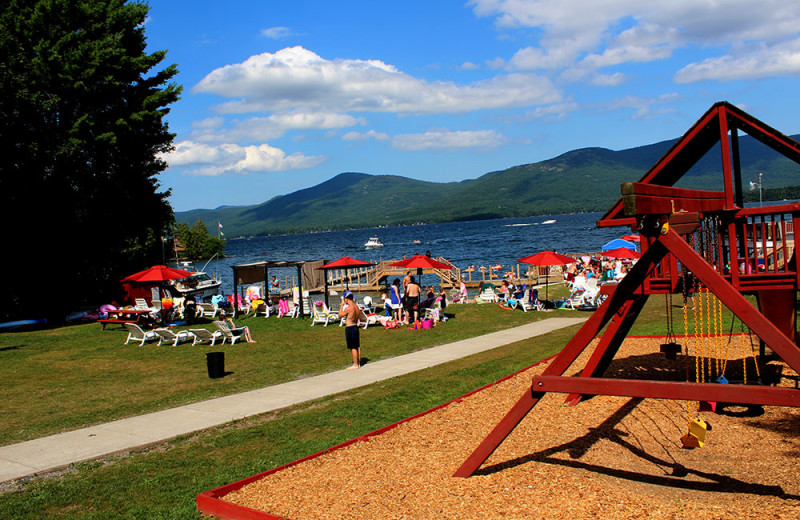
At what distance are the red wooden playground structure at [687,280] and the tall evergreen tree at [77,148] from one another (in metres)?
25.9

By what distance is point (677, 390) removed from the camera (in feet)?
18.4

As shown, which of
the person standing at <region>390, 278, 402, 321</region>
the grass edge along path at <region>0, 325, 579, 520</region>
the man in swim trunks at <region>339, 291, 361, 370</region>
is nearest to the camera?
the grass edge along path at <region>0, 325, 579, 520</region>

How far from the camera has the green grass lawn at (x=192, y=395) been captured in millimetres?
6934

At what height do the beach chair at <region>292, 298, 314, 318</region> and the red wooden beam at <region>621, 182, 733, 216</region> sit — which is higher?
the red wooden beam at <region>621, 182, 733, 216</region>

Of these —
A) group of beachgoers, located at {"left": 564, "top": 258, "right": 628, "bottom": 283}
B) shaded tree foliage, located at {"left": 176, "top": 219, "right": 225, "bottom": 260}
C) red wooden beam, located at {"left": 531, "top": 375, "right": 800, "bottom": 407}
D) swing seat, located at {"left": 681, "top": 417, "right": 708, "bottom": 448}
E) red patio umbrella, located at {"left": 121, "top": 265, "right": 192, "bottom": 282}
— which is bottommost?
swing seat, located at {"left": 681, "top": 417, "right": 708, "bottom": 448}

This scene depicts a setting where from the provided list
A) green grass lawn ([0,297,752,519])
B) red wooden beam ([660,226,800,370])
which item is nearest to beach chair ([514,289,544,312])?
green grass lawn ([0,297,752,519])

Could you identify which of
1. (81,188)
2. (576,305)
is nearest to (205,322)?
(81,188)

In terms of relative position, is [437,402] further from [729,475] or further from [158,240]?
[158,240]

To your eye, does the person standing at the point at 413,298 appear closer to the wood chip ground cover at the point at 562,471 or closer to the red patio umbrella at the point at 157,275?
the red patio umbrella at the point at 157,275

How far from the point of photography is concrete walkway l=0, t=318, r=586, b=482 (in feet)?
26.9

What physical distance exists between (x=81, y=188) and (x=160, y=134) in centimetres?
549

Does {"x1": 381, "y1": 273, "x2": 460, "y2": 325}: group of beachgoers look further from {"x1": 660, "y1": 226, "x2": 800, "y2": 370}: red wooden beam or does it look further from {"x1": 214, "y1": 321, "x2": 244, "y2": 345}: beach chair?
{"x1": 660, "y1": 226, "x2": 800, "y2": 370}: red wooden beam

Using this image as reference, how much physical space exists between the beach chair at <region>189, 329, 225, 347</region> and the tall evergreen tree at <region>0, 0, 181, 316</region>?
518 inches

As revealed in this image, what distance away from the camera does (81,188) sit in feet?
96.7
